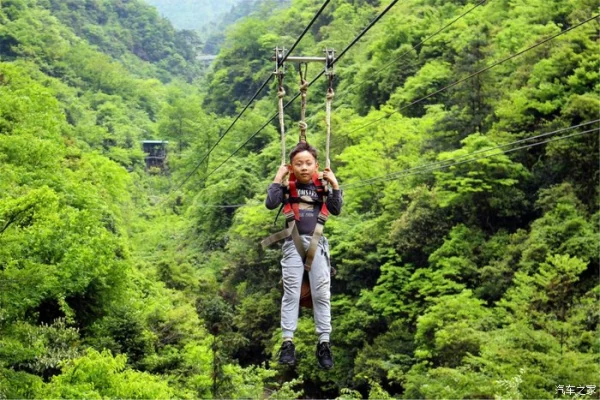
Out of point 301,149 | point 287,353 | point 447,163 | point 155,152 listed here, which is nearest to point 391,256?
point 447,163

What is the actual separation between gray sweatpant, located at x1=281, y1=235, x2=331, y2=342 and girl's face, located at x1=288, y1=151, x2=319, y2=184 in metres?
0.56

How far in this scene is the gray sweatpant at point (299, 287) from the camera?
641 centimetres

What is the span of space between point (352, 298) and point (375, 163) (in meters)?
6.05

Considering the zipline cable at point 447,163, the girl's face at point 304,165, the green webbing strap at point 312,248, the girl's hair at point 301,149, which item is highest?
the zipline cable at point 447,163

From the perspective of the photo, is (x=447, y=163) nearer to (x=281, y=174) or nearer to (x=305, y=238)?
(x=305, y=238)

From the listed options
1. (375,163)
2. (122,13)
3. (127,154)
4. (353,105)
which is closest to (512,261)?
(375,163)

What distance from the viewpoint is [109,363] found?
15859mm

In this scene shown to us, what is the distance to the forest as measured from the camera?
1606 centimetres

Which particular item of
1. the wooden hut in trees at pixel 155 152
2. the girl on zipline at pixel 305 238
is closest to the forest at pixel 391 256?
the girl on zipline at pixel 305 238

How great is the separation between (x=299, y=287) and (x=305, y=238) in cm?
44

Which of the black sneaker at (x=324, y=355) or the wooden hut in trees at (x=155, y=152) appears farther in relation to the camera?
the wooden hut in trees at (x=155, y=152)

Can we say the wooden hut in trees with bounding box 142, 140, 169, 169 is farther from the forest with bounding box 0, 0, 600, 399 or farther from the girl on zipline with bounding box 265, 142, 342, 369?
the girl on zipline with bounding box 265, 142, 342, 369

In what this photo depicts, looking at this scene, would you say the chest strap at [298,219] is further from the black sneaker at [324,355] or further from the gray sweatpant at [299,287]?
the black sneaker at [324,355]

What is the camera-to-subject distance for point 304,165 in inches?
256
